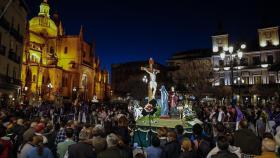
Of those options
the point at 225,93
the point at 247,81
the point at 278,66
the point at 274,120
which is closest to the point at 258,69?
the point at 247,81

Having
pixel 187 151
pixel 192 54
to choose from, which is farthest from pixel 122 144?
pixel 192 54

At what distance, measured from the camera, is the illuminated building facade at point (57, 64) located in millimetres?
63281

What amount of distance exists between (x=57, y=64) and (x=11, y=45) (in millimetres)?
42826

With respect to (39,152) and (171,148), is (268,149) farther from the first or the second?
(39,152)

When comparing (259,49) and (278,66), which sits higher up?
(259,49)

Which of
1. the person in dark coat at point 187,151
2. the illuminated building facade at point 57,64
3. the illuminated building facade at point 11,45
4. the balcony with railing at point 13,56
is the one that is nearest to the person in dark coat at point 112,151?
the person in dark coat at point 187,151

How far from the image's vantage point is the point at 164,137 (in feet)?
25.5

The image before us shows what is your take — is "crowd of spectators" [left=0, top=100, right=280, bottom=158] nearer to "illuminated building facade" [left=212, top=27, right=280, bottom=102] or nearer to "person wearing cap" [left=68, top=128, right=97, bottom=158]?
"person wearing cap" [left=68, top=128, right=97, bottom=158]

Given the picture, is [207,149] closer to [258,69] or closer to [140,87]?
[258,69]

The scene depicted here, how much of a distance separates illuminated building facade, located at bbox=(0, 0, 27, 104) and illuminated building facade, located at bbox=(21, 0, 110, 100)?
19770 mm

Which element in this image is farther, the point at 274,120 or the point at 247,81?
the point at 247,81

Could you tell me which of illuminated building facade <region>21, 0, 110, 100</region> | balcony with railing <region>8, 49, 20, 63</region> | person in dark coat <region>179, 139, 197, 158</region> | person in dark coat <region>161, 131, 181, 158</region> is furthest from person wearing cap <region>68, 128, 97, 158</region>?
illuminated building facade <region>21, 0, 110, 100</region>

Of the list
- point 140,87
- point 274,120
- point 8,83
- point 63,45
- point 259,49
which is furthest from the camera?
point 63,45

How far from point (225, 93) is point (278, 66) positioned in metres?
14.6
